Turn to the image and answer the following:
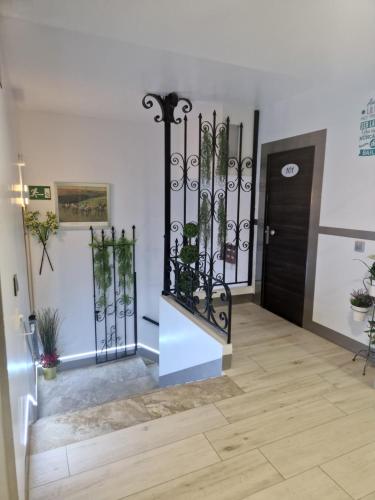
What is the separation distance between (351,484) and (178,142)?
3.89 m

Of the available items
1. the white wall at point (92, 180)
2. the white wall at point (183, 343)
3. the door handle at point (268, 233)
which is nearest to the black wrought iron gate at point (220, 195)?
the white wall at point (92, 180)

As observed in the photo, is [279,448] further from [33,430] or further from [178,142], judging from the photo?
[178,142]

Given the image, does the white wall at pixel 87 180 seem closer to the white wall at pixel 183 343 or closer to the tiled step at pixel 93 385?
the tiled step at pixel 93 385

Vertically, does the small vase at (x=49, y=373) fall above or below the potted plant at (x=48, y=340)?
below

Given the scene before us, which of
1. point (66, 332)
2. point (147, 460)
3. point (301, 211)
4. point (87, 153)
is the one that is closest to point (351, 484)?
point (147, 460)

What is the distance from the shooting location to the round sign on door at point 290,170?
3.23m

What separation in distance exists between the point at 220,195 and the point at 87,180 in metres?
1.79

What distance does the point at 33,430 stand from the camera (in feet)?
6.11

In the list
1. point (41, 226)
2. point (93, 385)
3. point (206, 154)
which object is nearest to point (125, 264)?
point (41, 226)

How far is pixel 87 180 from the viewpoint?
4086 millimetres

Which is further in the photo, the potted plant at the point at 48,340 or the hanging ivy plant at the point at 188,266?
the potted plant at the point at 48,340

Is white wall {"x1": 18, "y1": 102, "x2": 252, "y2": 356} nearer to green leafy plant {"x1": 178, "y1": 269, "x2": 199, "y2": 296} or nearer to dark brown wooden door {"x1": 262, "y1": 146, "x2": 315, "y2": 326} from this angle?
dark brown wooden door {"x1": 262, "y1": 146, "x2": 315, "y2": 326}

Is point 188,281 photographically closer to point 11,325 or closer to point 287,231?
point 287,231

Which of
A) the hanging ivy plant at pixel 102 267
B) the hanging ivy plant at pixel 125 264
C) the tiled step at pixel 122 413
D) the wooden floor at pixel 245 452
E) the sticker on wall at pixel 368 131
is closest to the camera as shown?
the wooden floor at pixel 245 452
